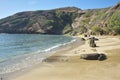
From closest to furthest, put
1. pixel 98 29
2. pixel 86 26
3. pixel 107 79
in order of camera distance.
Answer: pixel 107 79
pixel 98 29
pixel 86 26

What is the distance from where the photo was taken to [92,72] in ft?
64.1

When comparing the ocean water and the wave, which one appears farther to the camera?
the ocean water

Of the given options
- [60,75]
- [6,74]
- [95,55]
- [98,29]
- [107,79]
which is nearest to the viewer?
[107,79]

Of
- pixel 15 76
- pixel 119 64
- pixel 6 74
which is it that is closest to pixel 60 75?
pixel 15 76

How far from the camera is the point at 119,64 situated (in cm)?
2252

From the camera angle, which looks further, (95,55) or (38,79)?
(95,55)

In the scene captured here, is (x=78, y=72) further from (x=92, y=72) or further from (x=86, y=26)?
(x=86, y=26)

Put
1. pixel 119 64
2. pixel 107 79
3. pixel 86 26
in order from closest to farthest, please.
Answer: pixel 107 79 < pixel 119 64 < pixel 86 26

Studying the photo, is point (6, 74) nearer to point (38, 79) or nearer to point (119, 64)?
point (38, 79)

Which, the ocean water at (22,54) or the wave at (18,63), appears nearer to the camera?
the wave at (18,63)

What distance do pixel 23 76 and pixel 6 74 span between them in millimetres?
2249

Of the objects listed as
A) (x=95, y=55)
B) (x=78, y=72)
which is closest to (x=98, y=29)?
(x=95, y=55)

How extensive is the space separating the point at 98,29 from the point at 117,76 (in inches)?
3982

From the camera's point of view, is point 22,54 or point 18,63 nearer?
point 18,63
